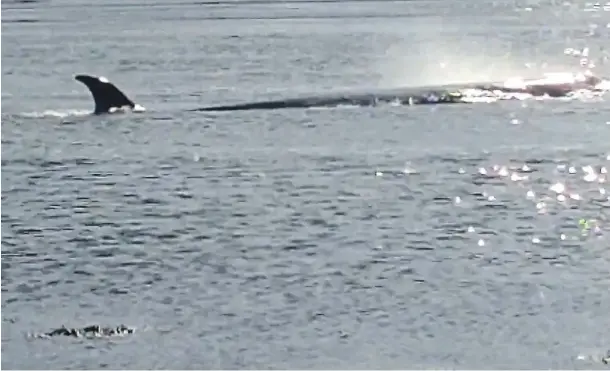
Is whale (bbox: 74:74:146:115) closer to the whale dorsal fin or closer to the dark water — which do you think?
the whale dorsal fin

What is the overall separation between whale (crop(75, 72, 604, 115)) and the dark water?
30.8 inches

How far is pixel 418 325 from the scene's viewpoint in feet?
54.9

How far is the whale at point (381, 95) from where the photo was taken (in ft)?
117

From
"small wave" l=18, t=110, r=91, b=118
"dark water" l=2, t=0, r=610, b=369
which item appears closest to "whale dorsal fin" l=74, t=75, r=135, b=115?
"small wave" l=18, t=110, r=91, b=118

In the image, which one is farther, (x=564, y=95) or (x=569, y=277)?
(x=564, y=95)

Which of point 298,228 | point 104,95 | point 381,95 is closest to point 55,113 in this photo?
point 104,95

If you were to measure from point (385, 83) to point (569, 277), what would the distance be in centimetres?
2361

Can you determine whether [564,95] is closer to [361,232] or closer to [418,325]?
[361,232]

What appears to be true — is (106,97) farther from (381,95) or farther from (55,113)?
(381,95)

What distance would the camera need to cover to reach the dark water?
1630 centimetres

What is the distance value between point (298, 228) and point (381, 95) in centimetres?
1523

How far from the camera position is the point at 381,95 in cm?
3703

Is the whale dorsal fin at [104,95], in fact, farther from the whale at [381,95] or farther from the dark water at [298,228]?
the dark water at [298,228]

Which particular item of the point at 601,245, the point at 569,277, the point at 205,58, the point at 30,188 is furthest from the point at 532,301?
the point at 205,58
